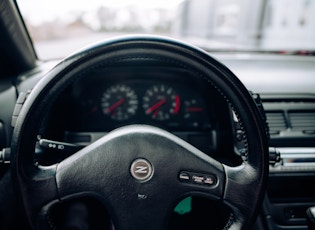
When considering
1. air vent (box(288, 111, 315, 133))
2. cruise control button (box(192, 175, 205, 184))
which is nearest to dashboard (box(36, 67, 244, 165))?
air vent (box(288, 111, 315, 133))

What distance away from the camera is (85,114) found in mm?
1795

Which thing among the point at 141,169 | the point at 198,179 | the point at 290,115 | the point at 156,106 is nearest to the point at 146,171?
the point at 141,169

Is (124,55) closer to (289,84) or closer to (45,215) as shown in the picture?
(45,215)

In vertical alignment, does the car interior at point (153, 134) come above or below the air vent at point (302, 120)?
above

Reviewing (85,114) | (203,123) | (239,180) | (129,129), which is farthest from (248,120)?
(85,114)

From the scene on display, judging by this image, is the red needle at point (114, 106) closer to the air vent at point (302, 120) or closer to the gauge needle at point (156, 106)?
the gauge needle at point (156, 106)

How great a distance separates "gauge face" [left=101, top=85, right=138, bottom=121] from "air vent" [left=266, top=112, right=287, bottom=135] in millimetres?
587

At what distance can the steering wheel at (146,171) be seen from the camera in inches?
36.1

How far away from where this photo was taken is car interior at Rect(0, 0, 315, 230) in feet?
3.01

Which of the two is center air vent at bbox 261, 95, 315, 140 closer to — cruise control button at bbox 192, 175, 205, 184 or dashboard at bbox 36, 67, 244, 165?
dashboard at bbox 36, 67, 244, 165

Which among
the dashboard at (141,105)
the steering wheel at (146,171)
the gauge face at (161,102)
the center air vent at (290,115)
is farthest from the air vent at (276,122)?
the steering wheel at (146,171)

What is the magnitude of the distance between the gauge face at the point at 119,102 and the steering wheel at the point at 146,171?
82 centimetres

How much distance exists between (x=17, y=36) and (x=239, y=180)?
1.07 metres

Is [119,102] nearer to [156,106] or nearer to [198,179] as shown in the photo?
[156,106]
